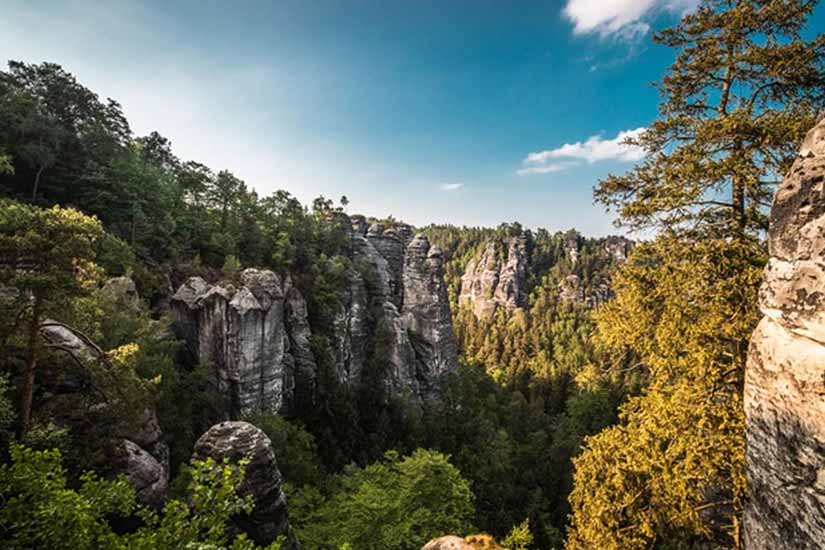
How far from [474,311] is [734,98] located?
111472 millimetres

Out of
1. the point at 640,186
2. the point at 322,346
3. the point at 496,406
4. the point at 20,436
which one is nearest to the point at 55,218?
the point at 20,436

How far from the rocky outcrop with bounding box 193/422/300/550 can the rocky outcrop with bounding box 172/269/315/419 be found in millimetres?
10858

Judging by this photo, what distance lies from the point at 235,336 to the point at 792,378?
74.1ft

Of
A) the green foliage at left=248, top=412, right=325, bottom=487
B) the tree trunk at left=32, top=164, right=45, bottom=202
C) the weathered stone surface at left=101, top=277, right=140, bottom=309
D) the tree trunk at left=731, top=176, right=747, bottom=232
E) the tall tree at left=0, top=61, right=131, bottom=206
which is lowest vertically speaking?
the green foliage at left=248, top=412, right=325, bottom=487

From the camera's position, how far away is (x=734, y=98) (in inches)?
276

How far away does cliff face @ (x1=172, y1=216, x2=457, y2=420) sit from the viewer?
21797 mm

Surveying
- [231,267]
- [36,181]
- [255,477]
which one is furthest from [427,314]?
[36,181]

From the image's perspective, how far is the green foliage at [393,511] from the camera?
41.3 ft

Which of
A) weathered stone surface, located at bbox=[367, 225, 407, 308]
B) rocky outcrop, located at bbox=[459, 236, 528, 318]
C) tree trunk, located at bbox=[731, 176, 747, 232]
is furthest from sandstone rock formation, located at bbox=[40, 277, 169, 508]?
rocky outcrop, located at bbox=[459, 236, 528, 318]

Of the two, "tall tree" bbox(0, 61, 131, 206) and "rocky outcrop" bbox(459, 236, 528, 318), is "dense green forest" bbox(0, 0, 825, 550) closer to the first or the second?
"tall tree" bbox(0, 61, 131, 206)

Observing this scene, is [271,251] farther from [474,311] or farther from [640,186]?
[474,311]

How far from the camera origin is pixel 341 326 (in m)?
33.2

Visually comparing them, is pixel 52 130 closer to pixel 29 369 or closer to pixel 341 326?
pixel 341 326

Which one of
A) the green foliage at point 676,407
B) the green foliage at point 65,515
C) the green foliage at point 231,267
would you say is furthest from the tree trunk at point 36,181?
the green foliage at point 676,407
